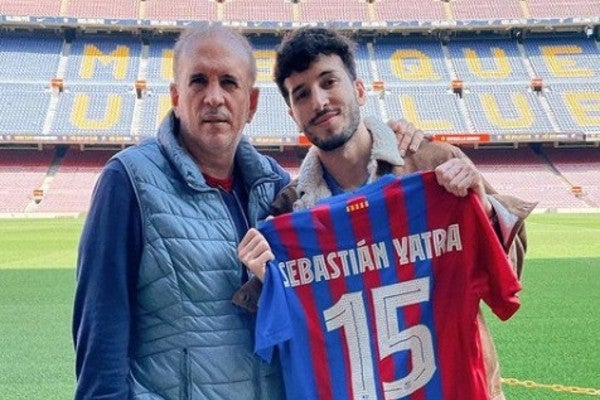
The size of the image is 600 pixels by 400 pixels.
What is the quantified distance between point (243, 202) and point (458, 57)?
34.9m

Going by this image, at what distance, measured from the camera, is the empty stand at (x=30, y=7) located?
32.0 meters

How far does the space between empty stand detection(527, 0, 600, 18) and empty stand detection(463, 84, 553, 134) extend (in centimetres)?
487

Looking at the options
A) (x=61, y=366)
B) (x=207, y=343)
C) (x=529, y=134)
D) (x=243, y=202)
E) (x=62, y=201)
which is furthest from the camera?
(x=529, y=134)

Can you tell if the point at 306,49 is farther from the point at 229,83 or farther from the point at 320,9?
the point at 320,9

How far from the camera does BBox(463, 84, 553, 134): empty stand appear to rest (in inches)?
1195

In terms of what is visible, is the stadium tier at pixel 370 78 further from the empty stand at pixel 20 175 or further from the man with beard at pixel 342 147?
the man with beard at pixel 342 147

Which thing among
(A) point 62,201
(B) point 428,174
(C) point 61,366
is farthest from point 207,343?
(A) point 62,201

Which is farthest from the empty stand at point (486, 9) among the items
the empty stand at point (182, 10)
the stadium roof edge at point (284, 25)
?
the empty stand at point (182, 10)

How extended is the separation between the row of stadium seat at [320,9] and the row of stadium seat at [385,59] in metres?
1.53

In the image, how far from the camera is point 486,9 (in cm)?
3466

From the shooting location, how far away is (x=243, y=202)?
2131 mm

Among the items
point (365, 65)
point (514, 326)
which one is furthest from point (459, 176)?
point (365, 65)

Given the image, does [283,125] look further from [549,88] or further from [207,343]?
[207,343]

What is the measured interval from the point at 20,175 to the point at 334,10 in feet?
63.7
